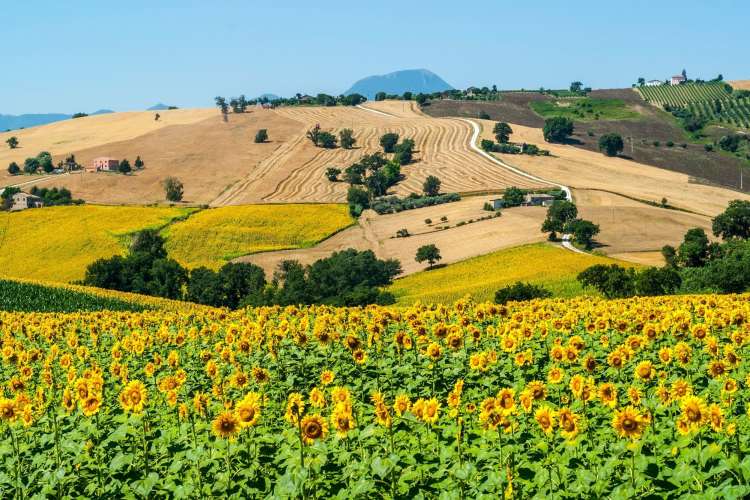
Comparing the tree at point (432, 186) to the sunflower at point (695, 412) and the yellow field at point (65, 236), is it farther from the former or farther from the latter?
the sunflower at point (695, 412)

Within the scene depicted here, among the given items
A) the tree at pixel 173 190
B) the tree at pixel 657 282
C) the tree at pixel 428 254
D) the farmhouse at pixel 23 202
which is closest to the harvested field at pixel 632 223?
the tree at pixel 428 254

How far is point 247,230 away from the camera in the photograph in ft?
460

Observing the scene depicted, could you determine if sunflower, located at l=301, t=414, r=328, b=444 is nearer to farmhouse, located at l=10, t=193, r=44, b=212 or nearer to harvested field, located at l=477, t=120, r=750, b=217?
harvested field, located at l=477, t=120, r=750, b=217

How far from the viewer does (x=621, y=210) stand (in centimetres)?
13925

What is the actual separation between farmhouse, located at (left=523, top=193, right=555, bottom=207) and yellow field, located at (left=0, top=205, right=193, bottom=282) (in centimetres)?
6239

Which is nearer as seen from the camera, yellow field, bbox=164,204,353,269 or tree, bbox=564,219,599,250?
tree, bbox=564,219,599,250

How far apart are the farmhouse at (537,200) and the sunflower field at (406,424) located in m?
128

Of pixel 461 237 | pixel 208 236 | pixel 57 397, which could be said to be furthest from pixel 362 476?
pixel 208 236

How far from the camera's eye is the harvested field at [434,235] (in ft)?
380

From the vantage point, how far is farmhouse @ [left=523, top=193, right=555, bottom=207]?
147 m

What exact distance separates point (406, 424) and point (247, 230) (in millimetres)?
128106

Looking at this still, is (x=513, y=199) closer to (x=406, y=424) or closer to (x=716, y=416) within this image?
(x=406, y=424)

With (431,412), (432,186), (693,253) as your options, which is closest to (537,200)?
(432,186)

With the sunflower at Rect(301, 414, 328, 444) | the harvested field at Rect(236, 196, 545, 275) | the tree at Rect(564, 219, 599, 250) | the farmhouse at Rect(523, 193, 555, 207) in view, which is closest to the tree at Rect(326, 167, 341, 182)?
the harvested field at Rect(236, 196, 545, 275)
